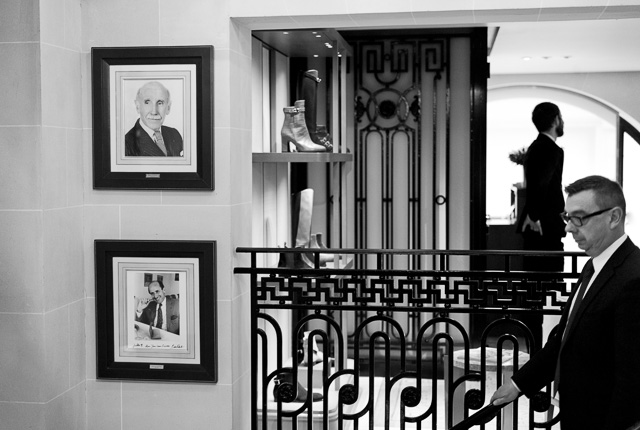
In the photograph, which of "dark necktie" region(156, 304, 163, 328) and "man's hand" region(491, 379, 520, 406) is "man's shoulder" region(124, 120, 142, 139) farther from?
"man's hand" region(491, 379, 520, 406)

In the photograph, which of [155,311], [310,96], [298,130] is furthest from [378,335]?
[310,96]

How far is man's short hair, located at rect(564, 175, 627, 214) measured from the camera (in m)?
2.57

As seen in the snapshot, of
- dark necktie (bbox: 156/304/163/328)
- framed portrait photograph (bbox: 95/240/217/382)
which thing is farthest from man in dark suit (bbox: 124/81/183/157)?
dark necktie (bbox: 156/304/163/328)

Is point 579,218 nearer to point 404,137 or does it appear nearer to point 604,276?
point 604,276

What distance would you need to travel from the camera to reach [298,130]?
165 inches

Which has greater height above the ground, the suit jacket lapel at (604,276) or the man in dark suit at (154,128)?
the man in dark suit at (154,128)

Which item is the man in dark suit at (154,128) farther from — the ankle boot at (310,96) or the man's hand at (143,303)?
the ankle boot at (310,96)

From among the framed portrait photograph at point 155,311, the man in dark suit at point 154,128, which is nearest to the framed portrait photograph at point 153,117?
the man in dark suit at point 154,128

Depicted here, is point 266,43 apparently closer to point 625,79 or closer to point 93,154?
point 93,154

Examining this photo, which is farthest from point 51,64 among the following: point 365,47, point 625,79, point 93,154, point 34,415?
point 625,79

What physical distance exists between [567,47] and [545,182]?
3293 mm

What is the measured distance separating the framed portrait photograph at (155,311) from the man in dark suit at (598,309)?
4.97 ft

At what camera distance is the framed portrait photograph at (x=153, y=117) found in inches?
138

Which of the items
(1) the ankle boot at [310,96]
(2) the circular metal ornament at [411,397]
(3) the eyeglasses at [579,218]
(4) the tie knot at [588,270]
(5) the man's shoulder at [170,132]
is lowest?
(2) the circular metal ornament at [411,397]
